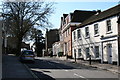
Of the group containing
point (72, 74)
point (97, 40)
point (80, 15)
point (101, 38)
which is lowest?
point (72, 74)

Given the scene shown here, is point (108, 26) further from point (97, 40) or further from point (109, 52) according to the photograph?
point (97, 40)

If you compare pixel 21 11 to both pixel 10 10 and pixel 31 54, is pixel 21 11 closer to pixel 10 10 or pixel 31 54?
pixel 10 10

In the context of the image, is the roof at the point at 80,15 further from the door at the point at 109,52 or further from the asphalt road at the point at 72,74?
the asphalt road at the point at 72,74

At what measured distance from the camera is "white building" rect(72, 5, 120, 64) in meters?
26.1

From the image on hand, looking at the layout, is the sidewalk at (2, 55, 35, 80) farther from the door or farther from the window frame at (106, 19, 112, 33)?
the window frame at (106, 19, 112, 33)

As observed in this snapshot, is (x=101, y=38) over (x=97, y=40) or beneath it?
over

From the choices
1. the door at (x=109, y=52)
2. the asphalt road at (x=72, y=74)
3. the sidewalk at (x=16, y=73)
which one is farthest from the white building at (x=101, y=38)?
the sidewalk at (x=16, y=73)

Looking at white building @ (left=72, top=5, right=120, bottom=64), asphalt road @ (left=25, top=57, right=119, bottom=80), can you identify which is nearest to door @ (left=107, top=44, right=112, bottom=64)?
white building @ (left=72, top=5, right=120, bottom=64)

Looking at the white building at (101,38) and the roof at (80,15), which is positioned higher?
the roof at (80,15)

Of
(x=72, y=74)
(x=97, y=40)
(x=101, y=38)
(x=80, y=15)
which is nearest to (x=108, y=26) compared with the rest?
(x=101, y=38)

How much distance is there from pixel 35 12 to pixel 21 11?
9.31ft

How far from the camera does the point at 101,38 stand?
2908 cm

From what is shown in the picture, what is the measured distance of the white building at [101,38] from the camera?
2606 cm

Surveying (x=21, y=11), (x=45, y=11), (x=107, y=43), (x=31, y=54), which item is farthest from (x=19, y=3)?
(x=107, y=43)
